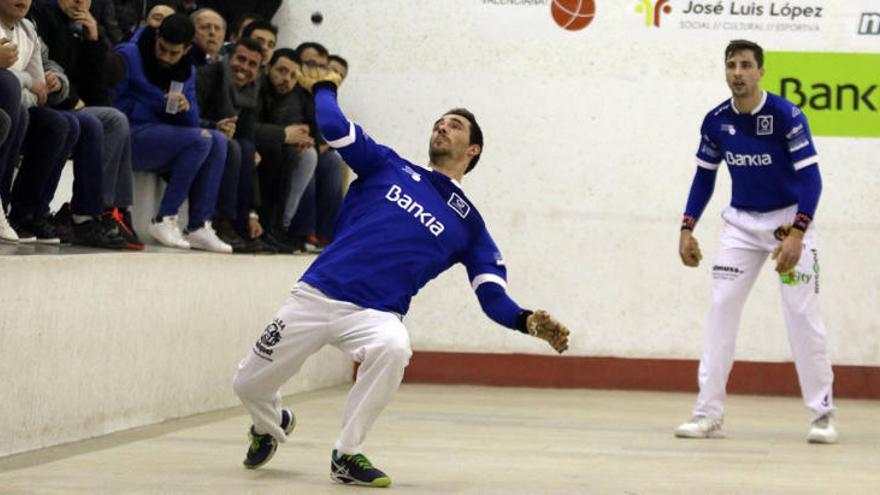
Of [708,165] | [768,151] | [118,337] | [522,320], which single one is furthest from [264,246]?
[522,320]

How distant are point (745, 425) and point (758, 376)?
9.11 ft

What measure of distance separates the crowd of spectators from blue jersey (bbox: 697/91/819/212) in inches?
119

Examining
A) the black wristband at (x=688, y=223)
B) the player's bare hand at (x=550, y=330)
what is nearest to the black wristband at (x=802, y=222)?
the black wristband at (x=688, y=223)

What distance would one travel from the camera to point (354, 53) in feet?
42.2

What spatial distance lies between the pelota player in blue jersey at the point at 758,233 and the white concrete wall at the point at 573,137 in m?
3.67

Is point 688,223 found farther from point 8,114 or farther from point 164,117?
point 8,114

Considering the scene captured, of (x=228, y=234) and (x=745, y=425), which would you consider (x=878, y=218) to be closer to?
(x=745, y=425)

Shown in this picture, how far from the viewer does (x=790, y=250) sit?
863 cm

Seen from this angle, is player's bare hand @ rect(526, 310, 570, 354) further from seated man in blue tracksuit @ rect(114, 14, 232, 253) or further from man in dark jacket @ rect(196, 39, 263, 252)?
man in dark jacket @ rect(196, 39, 263, 252)

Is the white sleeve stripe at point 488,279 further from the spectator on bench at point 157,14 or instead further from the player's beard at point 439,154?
the spectator on bench at point 157,14

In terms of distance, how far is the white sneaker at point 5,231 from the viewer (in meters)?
7.59

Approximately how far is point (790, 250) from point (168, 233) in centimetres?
347

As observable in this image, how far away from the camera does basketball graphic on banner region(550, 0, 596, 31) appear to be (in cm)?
1280

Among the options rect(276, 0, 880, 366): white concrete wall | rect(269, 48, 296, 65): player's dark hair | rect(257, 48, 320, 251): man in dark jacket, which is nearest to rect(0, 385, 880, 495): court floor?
rect(257, 48, 320, 251): man in dark jacket
